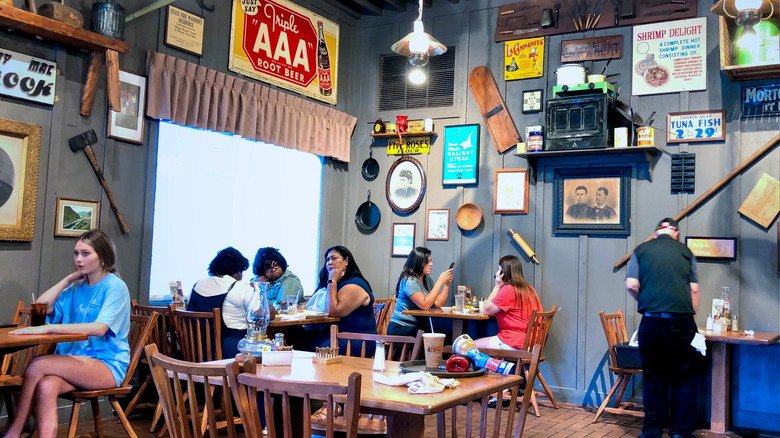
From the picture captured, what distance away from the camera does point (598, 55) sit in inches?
235

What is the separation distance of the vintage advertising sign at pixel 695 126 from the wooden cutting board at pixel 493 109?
4.36 feet

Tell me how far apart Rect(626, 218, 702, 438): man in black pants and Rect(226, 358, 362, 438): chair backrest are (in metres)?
3.02

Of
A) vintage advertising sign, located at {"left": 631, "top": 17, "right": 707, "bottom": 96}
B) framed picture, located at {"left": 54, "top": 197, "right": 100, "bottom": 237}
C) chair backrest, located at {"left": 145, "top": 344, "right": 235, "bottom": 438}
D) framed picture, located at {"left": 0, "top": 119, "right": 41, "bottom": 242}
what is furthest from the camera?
vintage advertising sign, located at {"left": 631, "top": 17, "right": 707, "bottom": 96}

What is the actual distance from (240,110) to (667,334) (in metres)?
3.78

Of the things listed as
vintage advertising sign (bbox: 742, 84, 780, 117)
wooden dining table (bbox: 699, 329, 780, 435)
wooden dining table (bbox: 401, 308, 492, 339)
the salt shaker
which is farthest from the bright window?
vintage advertising sign (bbox: 742, 84, 780, 117)

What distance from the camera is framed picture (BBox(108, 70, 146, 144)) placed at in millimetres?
4777

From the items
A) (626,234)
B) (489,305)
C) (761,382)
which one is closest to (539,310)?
(489,305)

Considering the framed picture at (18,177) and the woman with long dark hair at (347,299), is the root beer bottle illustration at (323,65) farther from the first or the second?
the framed picture at (18,177)

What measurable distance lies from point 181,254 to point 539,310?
9.53ft

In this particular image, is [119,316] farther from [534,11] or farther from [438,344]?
[534,11]

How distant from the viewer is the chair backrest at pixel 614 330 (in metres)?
5.17

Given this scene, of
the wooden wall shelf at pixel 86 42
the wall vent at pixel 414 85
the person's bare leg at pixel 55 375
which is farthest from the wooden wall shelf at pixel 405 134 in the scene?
the person's bare leg at pixel 55 375

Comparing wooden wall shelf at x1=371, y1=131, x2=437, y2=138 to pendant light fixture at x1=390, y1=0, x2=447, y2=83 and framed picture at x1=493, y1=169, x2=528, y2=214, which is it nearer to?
framed picture at x1=493, y1=169, x2=528, y2=214

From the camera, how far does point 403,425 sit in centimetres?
246
